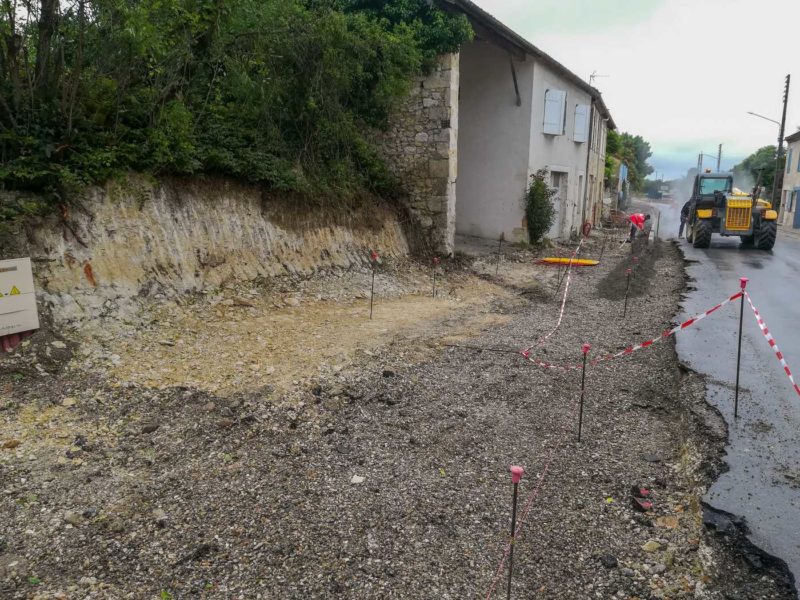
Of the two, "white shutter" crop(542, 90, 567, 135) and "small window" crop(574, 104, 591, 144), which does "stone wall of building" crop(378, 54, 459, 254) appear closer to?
"white shutter" crop(542, 90, 567, 135)

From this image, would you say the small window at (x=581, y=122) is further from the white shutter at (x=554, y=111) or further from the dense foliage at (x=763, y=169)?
the dense foliage at (x=763, y=169)

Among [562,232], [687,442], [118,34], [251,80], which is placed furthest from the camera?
[562,232]

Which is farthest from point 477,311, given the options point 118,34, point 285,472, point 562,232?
point 562,232

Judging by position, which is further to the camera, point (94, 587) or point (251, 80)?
point (251, 80)

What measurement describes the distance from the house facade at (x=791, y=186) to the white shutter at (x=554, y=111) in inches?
827

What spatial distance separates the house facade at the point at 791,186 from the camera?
29.8m

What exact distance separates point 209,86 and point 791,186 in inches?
1360

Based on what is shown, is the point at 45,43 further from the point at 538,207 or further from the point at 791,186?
A: the point at 791,186

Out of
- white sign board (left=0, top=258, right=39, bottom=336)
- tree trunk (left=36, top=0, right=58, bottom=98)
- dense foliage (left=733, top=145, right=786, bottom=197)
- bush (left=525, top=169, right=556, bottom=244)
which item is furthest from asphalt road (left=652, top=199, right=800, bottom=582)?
dense foliage (left=733, top=145, right=786, bottom=197)

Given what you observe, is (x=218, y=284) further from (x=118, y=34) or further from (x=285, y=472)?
(x=285, y=472)

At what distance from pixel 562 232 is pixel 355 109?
30.9 ft

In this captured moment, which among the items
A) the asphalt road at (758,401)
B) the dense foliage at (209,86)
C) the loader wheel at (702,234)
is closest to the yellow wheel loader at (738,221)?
the loader wheel at (702,234)

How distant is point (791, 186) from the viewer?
3145 cm

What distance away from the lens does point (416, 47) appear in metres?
11.4
